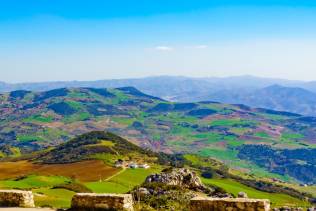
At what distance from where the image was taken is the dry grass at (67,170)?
445ft

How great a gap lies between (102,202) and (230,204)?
20.5 ft

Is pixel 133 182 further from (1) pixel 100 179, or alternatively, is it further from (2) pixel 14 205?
(2) pixel 14 205

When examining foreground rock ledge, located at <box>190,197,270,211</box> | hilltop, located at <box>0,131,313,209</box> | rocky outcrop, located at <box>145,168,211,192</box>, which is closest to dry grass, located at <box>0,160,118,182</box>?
hilltop, located at <box>0,131,313,209</box>

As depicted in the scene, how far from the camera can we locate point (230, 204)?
20125mm

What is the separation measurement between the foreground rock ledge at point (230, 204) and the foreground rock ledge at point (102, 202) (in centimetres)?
325

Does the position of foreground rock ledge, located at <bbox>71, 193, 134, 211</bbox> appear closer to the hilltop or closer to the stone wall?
the stone wall

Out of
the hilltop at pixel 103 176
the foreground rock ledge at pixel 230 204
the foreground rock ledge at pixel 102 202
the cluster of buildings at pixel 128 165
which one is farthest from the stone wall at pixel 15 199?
the cluster of buildings at pixel 128 165

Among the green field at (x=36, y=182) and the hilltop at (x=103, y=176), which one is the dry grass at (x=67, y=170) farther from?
the green field at (x=36, y=182)

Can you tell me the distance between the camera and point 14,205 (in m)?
Result: 24.8

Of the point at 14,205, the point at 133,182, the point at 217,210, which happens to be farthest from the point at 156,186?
the point at 133,182

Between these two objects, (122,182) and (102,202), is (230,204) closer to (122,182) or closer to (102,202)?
(102,202)

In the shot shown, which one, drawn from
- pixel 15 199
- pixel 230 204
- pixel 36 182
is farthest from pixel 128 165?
pixel 230 204

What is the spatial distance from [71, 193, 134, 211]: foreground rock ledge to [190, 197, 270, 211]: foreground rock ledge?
10.7ft

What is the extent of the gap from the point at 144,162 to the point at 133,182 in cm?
4365
